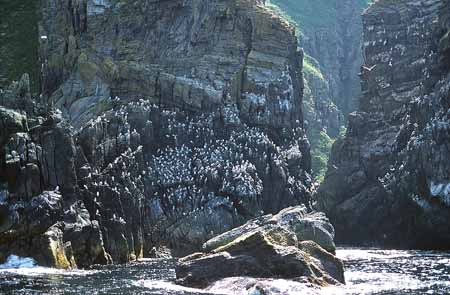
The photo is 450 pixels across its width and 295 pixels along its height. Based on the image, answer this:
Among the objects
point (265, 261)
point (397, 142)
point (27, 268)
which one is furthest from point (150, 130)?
point (265, 261)

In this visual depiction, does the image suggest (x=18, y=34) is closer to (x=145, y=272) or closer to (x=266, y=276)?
(x=145, y=272)

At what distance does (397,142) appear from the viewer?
507 ft

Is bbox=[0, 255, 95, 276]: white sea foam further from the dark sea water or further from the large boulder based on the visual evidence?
the large boulder

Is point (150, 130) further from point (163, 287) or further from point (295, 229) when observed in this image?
point (163, 287)

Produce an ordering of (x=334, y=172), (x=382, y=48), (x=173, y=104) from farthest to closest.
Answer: (x=382, y=48) → (x=334, y=172) → (x=173, y=104)

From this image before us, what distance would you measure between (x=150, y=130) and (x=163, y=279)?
234ft

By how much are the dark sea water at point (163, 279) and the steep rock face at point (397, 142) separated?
3297 cm

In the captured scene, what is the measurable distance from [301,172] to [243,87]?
23.4m

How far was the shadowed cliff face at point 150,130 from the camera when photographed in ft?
312

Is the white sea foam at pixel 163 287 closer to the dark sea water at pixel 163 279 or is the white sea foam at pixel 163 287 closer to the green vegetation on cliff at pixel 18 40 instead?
the dark sea water at pixel 163 279

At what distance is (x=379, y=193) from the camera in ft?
498

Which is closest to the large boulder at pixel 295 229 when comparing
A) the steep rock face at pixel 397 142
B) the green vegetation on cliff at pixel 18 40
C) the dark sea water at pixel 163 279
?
the dark sea water at pixel 163 279

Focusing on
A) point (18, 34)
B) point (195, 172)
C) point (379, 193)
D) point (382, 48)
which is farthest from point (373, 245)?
point (18, 34)

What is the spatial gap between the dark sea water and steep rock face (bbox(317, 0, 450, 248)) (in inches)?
1298
